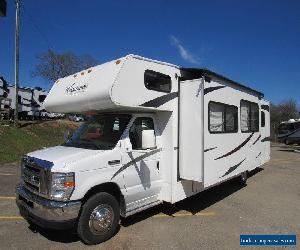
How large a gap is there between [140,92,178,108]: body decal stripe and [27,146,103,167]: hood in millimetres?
1447

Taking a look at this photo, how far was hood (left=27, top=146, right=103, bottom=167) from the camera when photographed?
18.1ft

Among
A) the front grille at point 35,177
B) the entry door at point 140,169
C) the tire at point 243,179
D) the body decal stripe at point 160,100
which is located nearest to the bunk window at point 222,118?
the body decal stripe at point 160,100

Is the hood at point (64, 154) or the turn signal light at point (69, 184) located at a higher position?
the hood at point (64, 154)

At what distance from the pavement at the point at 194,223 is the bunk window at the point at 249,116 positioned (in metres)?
1.98

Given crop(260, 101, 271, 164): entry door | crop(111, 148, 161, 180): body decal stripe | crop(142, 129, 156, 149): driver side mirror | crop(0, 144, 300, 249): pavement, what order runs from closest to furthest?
1. crop(0, 144, 300, 249): pavement
2. crop(111, 148, 161, 180): body decal stripe
3. crop(142, 129, 156, 149): driver side mirror
4. crop(260, 101, 271, 164): entry door

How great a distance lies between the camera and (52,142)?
22.4m

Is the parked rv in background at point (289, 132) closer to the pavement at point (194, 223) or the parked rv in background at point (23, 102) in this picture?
the pavement at point (194, 223)

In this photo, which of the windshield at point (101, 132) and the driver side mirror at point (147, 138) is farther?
the windshield at point (101, 132)

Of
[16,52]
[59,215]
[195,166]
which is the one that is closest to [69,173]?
[59,215]

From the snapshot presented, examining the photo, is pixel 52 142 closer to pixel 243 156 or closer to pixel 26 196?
pixel 243 156

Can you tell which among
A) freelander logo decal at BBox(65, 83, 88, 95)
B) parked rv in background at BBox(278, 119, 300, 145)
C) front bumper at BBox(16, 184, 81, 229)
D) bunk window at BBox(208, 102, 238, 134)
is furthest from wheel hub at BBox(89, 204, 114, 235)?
parked rv in background at BBox(278, 119, 300, 145)

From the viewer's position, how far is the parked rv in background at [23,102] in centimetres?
2795

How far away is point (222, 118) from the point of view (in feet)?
26.9

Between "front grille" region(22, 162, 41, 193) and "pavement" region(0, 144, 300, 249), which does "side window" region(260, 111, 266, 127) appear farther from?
"front grille" region(22, 162, 41, 193)
